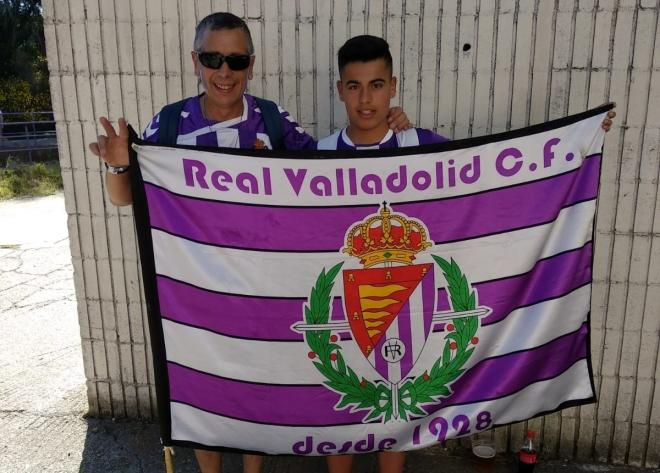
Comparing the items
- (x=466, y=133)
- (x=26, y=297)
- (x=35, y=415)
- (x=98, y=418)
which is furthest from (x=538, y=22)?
(x=26, y=297)

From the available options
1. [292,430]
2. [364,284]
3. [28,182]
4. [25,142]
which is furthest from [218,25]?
[25,142]

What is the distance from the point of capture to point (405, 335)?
2.77 m

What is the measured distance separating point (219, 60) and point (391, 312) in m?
1.34

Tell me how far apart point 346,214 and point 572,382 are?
1.40 m

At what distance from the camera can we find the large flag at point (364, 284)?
2.65 m

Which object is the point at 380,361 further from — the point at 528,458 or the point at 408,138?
the point at 528,458

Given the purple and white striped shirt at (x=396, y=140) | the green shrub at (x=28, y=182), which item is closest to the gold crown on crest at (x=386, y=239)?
the purple and white striped shirt at (x=396, y=140)

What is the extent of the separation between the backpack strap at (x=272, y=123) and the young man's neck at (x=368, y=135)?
345 mm

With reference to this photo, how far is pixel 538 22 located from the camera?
10.2ft

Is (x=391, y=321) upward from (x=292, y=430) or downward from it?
upward

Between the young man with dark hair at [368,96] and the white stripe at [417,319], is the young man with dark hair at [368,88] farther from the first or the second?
the white stripe at [417,319]

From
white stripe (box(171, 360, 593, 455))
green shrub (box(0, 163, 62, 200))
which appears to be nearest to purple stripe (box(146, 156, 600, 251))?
white stripe (box(171, 360, 593, 455))

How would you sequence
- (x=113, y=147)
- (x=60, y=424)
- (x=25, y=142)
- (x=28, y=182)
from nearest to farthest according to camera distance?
1. (x=113, y=147)
2. (x=60, y=424)
3. (x=28, y=182)
4. (x=25, y=142)

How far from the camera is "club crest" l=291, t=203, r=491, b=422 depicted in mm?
2697
